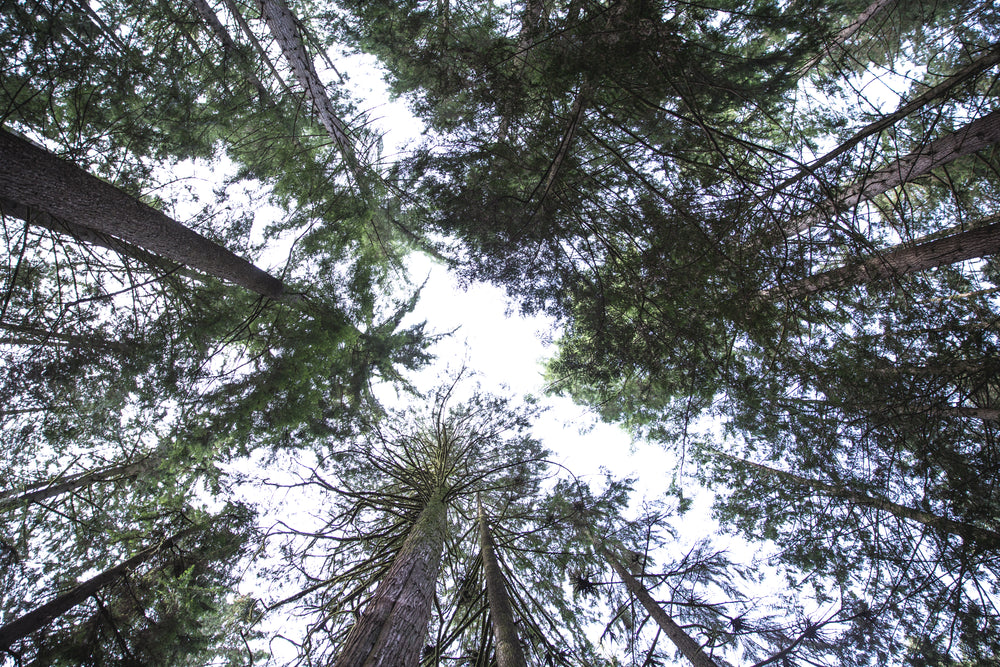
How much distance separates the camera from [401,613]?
316cm

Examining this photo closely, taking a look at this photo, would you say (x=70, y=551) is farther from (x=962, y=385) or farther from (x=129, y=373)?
(x=962, y=385)

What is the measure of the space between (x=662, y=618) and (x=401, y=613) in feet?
12.7

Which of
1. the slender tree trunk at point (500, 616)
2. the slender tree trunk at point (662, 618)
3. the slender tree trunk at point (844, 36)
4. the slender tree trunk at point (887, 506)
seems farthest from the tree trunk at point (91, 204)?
the slender tree trunk at point (887, 506)

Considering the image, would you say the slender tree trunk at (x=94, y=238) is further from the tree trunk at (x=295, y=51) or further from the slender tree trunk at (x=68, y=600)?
the slender tree trunk at (x=68, y=600)

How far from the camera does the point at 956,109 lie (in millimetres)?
4422

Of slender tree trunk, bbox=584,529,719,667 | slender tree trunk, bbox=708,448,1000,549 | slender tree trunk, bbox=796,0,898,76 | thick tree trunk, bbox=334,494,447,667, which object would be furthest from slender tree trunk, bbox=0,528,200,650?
slender tree trunk, bbox=796,0,898,76

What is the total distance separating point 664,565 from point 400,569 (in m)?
3.88

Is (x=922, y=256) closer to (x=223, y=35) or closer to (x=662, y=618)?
(x=662, y=618)

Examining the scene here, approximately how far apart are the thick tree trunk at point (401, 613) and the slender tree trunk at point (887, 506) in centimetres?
511

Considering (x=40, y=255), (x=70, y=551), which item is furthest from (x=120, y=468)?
(x=40, y=255)

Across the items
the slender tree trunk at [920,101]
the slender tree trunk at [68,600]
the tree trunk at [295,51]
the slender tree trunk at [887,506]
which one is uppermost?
the tree trunk at [295,51]

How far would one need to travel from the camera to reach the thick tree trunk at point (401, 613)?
9.23 ft

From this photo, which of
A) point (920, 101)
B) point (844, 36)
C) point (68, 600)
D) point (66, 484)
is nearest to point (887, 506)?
point (920, 101)

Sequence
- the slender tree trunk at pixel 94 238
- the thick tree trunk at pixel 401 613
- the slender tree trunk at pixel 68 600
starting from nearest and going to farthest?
the thick tree trunk at pixel 401 613
the slender tree trunk at pixel 68 600
the slender tree trunk at pixel 94 238
